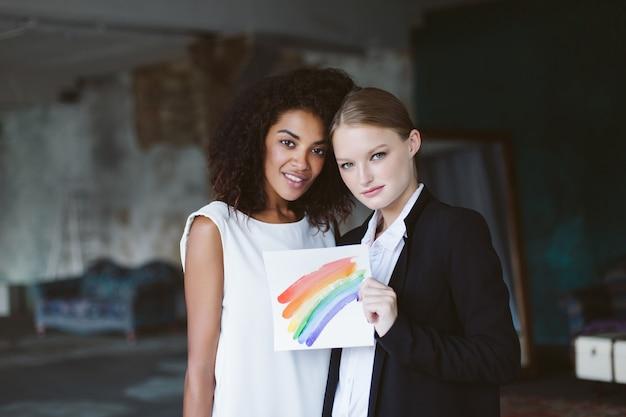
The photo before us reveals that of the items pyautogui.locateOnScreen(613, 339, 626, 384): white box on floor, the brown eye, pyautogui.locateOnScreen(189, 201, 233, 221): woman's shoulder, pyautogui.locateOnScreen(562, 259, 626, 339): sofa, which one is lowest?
pyautogui.locateOnScreen(613, 339, 626, 384): white box on floor

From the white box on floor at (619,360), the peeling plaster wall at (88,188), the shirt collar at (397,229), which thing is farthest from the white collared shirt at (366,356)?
the peeling plaster wall at (88,188)

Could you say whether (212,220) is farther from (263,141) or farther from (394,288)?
(394,288)

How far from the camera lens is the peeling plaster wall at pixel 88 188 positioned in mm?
11500

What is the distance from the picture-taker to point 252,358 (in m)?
1.82

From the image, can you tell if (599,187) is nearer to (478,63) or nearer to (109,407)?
(478,63)

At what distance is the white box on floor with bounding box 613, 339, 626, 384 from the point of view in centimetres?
556

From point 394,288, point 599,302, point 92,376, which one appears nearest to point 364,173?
point 394,288

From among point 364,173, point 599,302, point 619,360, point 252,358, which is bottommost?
point 619,360

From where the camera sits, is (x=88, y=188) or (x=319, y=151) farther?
(x=88, y=188)

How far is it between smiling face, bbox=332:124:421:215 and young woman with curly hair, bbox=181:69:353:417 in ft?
0.90

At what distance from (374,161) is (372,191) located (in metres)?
0.06

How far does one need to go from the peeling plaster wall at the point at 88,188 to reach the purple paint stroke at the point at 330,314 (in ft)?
30.9

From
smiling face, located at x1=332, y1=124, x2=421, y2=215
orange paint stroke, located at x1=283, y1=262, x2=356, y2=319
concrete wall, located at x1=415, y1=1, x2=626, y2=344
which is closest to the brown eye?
smiling face, located at x1=332, y1=124, x2=421, y2=215

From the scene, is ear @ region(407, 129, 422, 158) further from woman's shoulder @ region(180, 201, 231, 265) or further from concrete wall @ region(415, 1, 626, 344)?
concrete wall @ region(415, 1, 626, 344)
